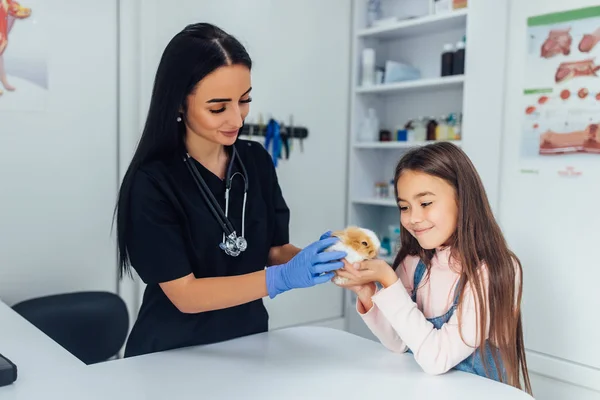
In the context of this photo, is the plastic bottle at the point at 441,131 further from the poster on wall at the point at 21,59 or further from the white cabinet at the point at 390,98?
the poster on wall at the point at 21,59

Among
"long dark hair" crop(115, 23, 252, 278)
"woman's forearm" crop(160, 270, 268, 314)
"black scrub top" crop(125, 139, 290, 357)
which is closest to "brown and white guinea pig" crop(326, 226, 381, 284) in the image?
"woman's forearm" crop(160, 270, 268, 314)

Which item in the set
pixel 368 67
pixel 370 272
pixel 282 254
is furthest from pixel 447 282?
pixel 368 67

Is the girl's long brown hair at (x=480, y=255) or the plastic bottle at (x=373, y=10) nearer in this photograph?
the girl's long brown hair at (x=480, y=255)

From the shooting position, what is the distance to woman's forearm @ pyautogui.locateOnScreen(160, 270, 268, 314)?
117 cm

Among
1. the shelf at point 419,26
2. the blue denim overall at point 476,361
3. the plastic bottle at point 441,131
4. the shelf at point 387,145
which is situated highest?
the shelf at point 419,26

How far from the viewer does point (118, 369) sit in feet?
3.48

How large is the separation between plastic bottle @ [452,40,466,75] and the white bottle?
0.49 metres

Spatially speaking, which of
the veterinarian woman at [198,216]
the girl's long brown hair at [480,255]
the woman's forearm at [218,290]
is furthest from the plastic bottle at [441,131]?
the woman's forearm at [218,290]

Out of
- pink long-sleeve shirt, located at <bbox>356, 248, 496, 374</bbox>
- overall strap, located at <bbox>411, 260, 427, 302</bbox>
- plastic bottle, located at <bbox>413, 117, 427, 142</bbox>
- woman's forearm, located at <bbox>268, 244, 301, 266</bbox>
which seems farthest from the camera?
plastic bottle, located at <bbox>413, 117, 427, 142</bbox>

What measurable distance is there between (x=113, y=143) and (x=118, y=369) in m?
1.27

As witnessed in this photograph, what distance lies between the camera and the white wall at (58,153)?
193 centimetres

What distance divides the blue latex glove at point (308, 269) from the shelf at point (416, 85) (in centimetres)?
142

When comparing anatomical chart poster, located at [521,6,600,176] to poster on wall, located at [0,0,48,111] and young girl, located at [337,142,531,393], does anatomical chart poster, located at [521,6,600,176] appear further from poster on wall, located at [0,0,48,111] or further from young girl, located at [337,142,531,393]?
poster on wall, located at [0,0,48,111]

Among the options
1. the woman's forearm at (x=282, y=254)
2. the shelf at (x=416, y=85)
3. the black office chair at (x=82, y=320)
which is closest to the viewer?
the woman's forearm at (x=282, y=254)
